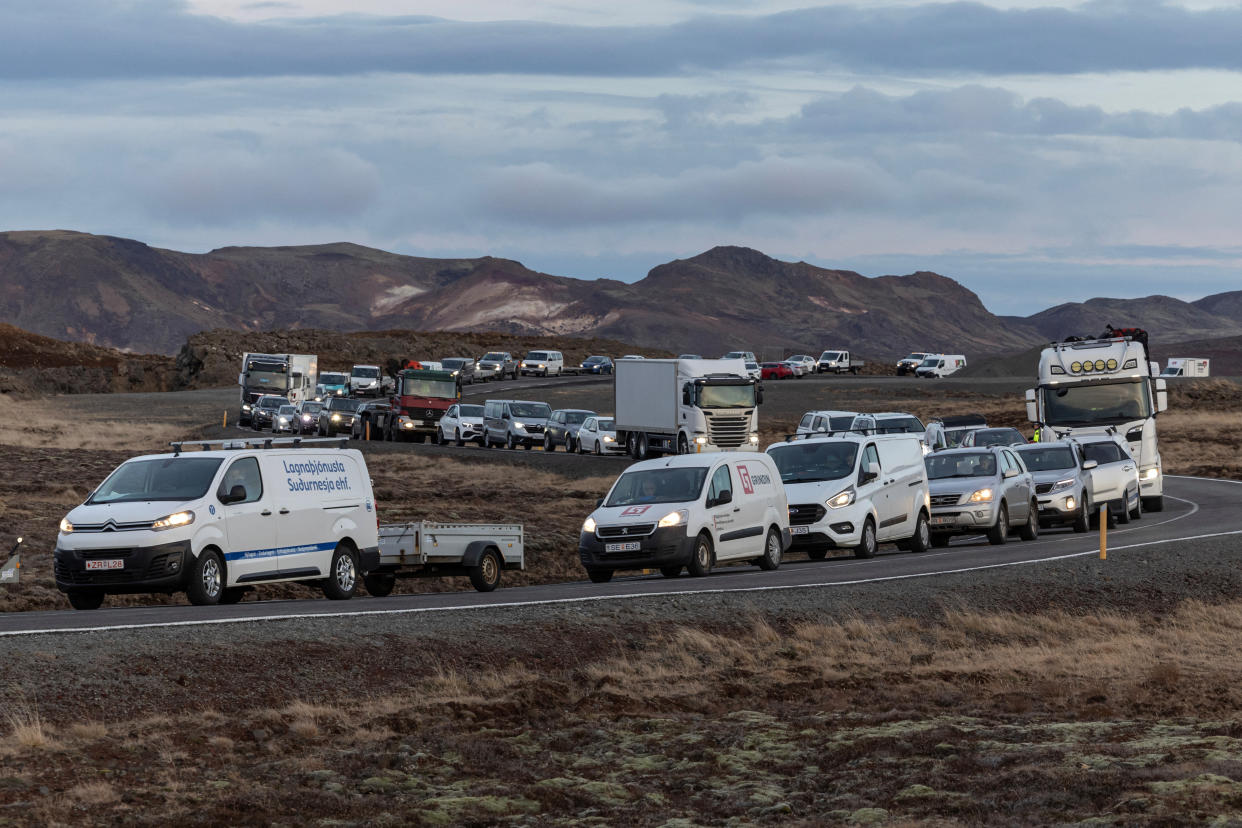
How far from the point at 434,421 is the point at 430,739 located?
47.7 meters

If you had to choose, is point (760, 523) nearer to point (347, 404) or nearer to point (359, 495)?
point (359, 495)

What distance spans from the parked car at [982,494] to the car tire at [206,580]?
1433 cm

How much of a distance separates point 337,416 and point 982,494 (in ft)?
127

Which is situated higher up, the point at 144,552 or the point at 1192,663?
the point at 144,552

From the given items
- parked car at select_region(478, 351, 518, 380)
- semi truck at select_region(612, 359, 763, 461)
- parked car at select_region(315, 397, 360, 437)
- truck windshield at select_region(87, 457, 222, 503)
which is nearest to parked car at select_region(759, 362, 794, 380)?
parked car at select_region(478, 351, 518, 380)

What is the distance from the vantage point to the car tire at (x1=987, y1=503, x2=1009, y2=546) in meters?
28.5

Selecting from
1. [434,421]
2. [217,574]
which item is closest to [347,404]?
[434,421]

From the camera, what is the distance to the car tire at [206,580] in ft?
59.3

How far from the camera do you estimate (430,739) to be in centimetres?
1152

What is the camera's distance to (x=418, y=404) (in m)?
58.8

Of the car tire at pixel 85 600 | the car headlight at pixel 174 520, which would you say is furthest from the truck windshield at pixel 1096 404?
the car tire at pixel 85 600

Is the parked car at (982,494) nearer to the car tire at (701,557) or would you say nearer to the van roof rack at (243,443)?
the car tire at (701,557)

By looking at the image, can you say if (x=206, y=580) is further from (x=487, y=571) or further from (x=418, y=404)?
(x=418, y=404)

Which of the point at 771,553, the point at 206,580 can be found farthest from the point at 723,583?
the point at 206,580
